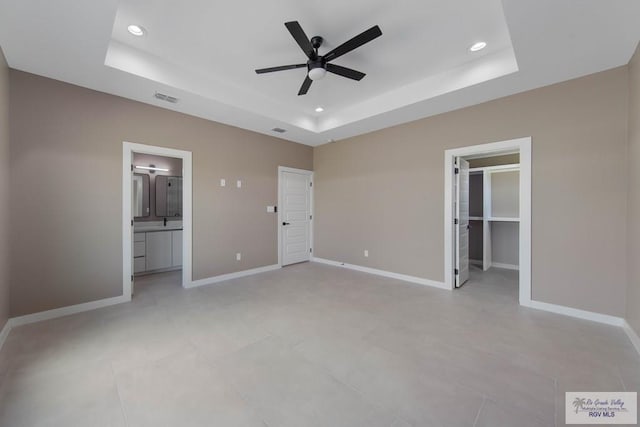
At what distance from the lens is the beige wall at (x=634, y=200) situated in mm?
2332

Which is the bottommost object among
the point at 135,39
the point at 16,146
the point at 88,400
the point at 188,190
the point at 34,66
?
the point at 88,400

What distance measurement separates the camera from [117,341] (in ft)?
7.88

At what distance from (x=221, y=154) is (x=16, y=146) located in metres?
2.29

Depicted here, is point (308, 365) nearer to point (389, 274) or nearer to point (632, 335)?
point (389, 274)

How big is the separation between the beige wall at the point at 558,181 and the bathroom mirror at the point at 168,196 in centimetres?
451

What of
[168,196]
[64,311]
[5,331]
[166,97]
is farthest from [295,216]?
[5,331]

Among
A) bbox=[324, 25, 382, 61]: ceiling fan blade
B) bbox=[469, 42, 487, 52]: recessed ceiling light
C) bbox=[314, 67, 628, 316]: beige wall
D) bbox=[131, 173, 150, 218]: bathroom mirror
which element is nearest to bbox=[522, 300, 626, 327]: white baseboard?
bbox=[314, 67, 628, 316]: beige wall

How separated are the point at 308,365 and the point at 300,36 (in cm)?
276

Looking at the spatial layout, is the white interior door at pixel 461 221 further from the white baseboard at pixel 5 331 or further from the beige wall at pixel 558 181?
the white baseboard at pixel 5 331

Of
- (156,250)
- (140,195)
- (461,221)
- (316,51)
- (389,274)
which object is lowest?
(389,274)

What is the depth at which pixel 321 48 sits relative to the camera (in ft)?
9.23

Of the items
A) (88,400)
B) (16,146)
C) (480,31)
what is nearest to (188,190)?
(16,146)

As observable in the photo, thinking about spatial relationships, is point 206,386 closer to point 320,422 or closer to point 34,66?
point 320,422

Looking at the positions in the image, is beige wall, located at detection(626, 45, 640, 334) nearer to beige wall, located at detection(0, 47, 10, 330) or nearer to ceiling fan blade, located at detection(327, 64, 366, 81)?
ceiling fan blade, located at detection(327, 64, 366, 81)
